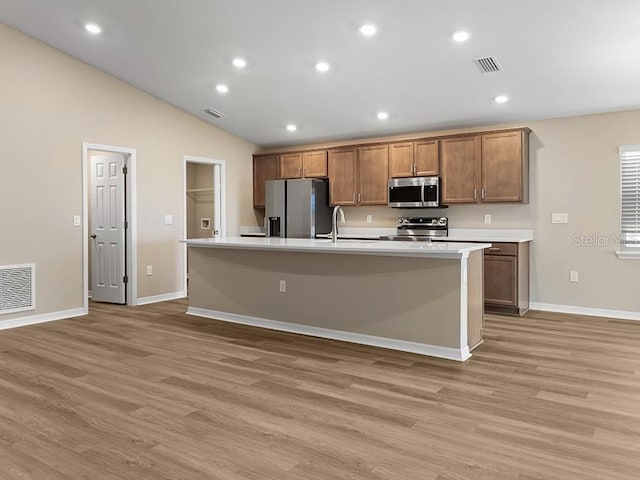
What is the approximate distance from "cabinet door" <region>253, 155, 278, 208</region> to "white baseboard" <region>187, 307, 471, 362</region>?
109 inches

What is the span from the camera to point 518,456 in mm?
2301

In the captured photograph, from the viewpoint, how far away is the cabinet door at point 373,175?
6688mm

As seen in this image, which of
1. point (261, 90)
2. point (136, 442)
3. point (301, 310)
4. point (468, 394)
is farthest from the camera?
point (261, 90)

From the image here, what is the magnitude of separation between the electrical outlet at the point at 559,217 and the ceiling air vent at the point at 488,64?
6.76 feet

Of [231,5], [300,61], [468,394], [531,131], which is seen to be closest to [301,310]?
[468,394]

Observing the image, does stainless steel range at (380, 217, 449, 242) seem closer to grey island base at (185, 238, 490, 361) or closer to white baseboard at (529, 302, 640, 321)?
white baseboard at (529, 302, 640, 321)

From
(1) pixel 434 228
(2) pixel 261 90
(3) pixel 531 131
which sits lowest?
(1) pixel 434 228

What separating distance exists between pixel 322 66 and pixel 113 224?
138 inches

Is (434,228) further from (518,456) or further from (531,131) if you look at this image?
(518,456)

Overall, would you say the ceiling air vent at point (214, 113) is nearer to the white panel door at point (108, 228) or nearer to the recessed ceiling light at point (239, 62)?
the white panel door at point (108, 228)

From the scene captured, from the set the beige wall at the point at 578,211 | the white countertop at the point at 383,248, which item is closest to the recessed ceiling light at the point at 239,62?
the white countertop at the point at 383,248

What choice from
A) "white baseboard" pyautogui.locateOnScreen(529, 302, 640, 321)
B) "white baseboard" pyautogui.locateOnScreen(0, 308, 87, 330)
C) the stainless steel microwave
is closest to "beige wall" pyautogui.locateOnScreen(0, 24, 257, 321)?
"white baseboard" pyautogui.locateOnScreen(0, 308, 87, 330)

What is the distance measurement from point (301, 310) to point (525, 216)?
309 cm

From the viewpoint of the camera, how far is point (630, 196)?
5.42m
